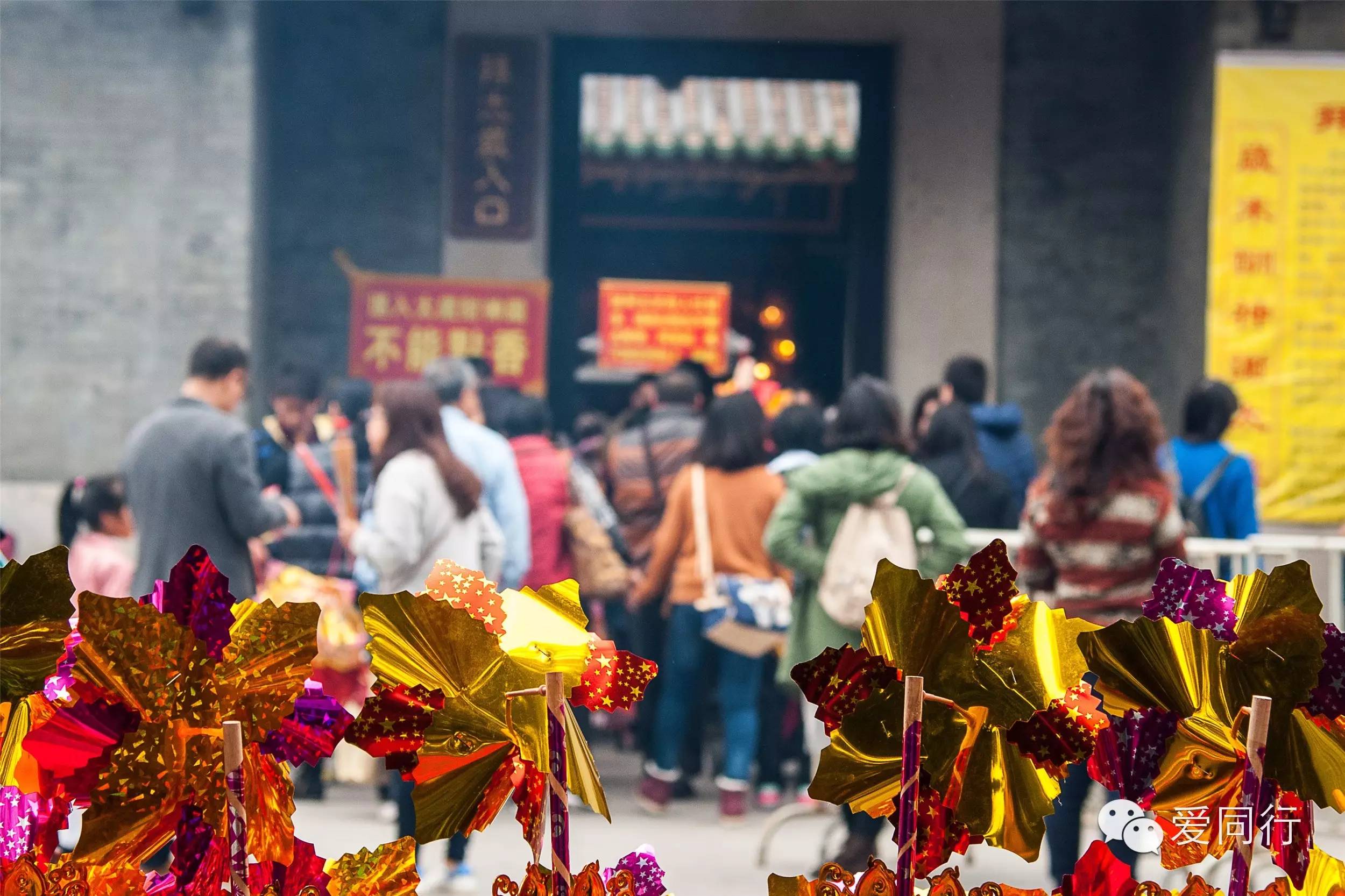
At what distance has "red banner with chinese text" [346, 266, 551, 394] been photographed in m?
8.18

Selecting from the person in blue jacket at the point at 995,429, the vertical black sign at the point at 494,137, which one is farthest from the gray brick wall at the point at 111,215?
the person in blue jacket at the point at 995,429

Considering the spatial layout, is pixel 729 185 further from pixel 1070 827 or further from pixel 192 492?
pixel 1070 827

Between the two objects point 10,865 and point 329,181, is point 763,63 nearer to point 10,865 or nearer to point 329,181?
point 329,181

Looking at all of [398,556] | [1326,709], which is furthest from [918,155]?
[1326,709]

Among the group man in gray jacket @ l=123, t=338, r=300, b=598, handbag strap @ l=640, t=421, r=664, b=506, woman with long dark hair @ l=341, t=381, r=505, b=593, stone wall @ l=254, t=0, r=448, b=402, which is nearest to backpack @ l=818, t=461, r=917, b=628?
woman with long dark hair @ l=341, t=381, r=505, b=593

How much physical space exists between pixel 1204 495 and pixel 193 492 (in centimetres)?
347

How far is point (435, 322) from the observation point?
8.20 meters

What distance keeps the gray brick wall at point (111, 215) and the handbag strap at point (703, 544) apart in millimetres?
3491

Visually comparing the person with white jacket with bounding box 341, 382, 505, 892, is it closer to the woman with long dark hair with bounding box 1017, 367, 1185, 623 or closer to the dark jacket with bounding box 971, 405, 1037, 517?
the woman with long dark hair with bounding box 1017, 367, 1185, 623

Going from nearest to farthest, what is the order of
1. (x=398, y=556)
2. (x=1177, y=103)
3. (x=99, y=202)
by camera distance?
(x=398, y=556) → (x=99, y=202) → (x=1177, y=103)

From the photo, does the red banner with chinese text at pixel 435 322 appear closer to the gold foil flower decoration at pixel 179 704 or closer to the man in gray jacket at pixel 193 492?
the man in gray jacket at pixel 193 492

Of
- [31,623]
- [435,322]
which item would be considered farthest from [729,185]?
[31,623]

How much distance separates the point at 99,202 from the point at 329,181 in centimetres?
147

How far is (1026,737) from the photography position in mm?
1384
